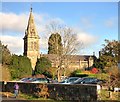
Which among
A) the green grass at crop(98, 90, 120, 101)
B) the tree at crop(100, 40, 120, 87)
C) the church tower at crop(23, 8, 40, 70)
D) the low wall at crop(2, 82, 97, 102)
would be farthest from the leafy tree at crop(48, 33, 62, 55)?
the church tower at crop(23, 8, 40, 70)

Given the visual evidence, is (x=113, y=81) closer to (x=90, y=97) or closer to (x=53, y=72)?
(x=90, y=97)

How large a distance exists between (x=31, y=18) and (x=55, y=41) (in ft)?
129

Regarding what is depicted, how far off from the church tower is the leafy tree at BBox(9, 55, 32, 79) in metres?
20.1

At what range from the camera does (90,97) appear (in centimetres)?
2577

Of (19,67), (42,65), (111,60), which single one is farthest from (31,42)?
(111,60)

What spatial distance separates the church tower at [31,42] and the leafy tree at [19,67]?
2011 cm

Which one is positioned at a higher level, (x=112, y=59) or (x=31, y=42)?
(x=31, y=42)

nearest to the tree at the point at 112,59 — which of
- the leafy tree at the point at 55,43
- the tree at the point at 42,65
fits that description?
the leafy tree at the point at 55,43

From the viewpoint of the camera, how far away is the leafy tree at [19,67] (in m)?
64.2

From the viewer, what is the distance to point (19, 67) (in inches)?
2665

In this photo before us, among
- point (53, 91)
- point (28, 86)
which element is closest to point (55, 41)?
point (28, 86)

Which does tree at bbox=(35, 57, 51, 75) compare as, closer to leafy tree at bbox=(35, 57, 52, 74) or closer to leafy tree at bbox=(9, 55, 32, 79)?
leafy tree at bbox=(35, 57, 52, 74)

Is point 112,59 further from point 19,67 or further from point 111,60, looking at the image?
point 19,67

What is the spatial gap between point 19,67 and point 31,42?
1196 inches
